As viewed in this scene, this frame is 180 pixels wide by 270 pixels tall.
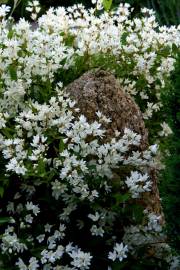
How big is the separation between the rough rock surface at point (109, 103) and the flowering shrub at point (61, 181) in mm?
61

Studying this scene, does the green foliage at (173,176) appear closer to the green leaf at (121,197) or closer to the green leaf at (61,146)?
the green leaf at (121,197)

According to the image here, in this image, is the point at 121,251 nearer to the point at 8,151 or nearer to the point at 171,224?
the point at 171,224

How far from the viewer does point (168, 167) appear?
3.08 meters

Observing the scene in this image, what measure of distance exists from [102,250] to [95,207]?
1.00ft

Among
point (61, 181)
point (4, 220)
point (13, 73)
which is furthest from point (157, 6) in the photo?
point (4, 220)

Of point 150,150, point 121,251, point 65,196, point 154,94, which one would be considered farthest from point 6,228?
point 154,94

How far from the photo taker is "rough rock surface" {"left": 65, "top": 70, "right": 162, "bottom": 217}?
3455 mm

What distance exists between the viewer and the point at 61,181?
3.21 m

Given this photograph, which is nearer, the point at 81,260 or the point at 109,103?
the point at 81,260

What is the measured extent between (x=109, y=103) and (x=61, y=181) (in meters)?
0.54

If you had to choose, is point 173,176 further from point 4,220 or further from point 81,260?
point 4,220

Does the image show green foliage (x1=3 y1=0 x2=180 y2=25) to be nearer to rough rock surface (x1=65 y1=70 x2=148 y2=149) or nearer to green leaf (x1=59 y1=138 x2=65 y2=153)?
rough rock surface (x1=65 y1=70 x2=148 y2=149)

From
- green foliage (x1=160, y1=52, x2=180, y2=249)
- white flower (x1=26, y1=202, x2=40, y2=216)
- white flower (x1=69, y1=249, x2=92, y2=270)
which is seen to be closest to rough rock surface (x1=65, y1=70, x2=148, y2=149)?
green foliage (x1=160, y1=52, x2=180, y2=249)

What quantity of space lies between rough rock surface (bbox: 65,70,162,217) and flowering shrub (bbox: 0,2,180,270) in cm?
6
